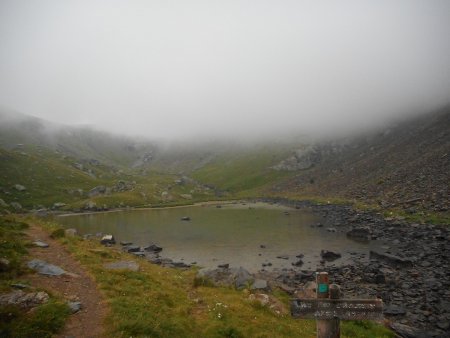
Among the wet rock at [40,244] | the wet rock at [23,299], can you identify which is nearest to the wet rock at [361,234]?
the wet rock at [40,244]

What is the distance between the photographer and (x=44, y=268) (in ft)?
75.3

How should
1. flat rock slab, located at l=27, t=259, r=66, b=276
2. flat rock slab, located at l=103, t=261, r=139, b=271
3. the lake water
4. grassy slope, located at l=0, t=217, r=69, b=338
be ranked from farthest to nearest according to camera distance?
the lake water < flat rock slab, located at l=103, t=261, r=139, b=271 < flat rock slab, located at l=27, t=259, r=66, b=276 < grassy slope, located at l=0, t=217, r=69, b=338

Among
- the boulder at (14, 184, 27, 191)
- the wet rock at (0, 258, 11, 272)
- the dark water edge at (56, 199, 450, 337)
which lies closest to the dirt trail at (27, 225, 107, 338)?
the wet rock at (0, 258, 11, 272)

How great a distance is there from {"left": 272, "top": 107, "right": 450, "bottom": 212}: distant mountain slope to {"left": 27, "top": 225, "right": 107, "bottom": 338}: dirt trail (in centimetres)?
6079

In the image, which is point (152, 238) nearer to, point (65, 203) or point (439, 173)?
point (439, 173)

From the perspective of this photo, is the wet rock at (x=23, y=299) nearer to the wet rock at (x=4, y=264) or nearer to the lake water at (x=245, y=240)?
the wet rock at (x=4, y=264)

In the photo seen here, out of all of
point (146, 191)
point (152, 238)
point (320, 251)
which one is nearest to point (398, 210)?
point (320, 251)

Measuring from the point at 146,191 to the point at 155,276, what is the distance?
520 ft

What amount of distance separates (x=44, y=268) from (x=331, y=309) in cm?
2128

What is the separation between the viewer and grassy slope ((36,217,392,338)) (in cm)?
1716

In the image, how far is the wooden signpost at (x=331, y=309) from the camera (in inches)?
438

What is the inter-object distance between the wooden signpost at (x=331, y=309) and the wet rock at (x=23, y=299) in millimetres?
14124

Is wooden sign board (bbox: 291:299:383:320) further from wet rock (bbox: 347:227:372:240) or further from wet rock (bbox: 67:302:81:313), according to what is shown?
wet rock (bbox: 347:227:372:240)

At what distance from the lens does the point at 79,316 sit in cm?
1702
